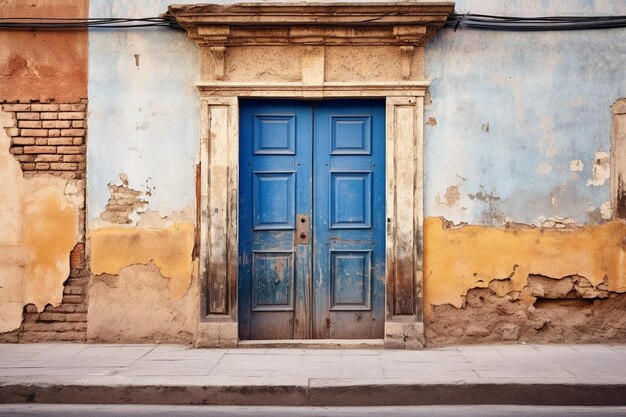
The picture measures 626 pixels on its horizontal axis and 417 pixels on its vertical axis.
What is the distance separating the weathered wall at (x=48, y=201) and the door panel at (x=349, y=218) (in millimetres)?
2396

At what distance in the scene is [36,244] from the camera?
7727mm

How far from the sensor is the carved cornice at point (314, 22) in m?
7.35

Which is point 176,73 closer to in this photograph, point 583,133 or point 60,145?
point 60,145

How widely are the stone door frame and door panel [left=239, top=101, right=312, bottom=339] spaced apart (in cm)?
20

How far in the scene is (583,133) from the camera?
758 cm

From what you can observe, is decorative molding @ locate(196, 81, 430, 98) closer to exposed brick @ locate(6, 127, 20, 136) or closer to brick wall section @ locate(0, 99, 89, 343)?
brick wall section @ locate(0, 99, 89, 343)

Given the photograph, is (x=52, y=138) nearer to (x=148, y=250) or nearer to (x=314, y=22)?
(x=148, y=250)

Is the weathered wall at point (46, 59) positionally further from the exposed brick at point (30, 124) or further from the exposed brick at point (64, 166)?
the exposed brick at point (64, 166)

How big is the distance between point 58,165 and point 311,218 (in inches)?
103

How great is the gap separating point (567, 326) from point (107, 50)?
5.37m

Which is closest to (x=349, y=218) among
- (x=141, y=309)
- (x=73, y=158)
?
(x=141, y=309)

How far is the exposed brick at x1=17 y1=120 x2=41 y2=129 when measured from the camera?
775 cm

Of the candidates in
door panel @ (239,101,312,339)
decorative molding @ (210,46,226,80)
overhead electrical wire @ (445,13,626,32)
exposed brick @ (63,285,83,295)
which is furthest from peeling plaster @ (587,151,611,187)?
exposed brick @ (63,285,83,295)

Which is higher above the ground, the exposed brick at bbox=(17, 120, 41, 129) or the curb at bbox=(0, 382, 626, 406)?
the exposed brick at bbox=(17, 120, 41, 129)
